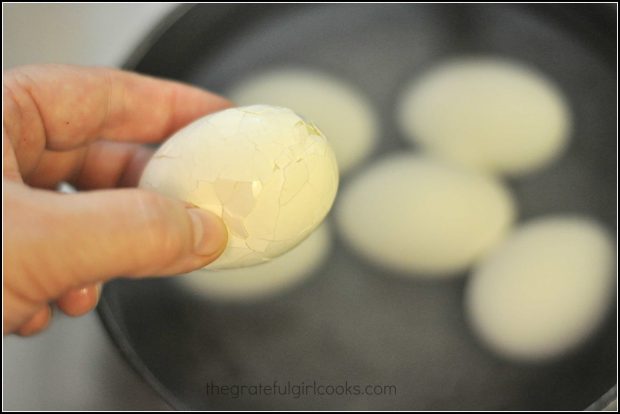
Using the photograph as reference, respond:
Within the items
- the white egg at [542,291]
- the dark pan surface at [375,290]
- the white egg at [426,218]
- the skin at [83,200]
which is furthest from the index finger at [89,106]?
the white egg at [542,291]

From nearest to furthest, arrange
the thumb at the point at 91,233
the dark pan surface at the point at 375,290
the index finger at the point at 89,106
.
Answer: the thumb at the point at 91,233 → the index finger at the point at 89,106 → the dark pan surface at the point at 375,290

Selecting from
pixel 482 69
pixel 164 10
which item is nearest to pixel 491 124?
pixel 482 69

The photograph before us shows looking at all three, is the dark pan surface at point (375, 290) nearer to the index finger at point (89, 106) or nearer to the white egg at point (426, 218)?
the white egg at point (426, 218)

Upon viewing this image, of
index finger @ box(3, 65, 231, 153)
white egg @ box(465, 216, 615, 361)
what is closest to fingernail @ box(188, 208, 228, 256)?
index finger @ box(3, 65, 231, 153)

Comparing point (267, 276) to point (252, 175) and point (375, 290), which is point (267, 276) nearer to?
point (375, 290)

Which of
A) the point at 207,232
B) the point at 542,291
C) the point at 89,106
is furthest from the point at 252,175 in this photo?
the point at 542,291

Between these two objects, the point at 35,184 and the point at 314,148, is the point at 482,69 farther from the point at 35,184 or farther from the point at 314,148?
the point at 35,184
